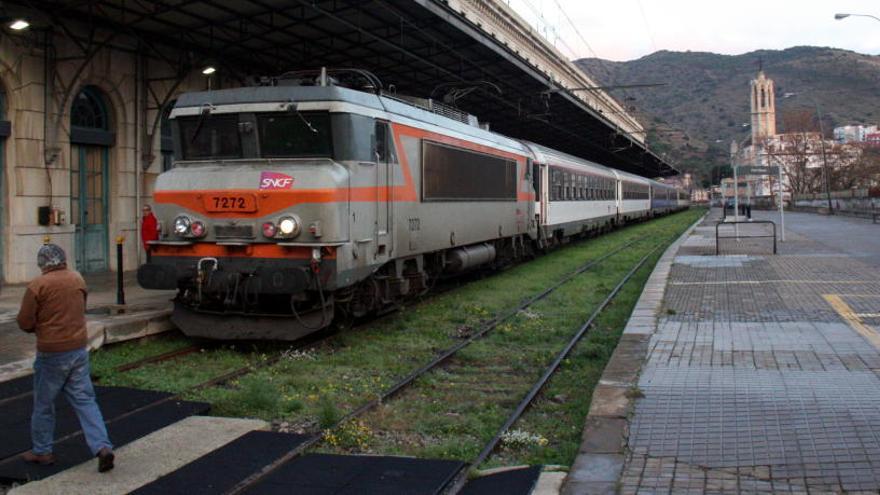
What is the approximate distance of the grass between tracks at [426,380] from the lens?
625 centimetres

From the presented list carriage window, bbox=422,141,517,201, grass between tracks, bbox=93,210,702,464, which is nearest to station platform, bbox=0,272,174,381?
grass between tracks, bbox=93,210,702,464

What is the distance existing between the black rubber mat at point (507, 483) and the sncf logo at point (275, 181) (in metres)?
4.87

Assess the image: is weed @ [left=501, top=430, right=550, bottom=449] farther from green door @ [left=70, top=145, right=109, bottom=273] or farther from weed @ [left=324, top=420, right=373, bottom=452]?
green door @ [left=70, top=145, right=109, bottom=273]

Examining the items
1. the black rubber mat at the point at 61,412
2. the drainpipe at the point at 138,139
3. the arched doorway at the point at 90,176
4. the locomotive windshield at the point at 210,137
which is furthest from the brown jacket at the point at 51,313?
the drainpipe at the point at 138,139

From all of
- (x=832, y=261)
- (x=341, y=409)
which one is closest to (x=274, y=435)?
(x=341, y=409)

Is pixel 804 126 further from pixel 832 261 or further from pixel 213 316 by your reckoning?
pixel 213 316

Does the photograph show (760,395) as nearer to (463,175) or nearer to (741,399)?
(741,399)

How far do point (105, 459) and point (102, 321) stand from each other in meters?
4.70

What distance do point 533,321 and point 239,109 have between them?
5.20 meters

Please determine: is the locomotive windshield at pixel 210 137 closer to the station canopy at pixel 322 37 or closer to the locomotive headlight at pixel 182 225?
the locomotive headlight at pixel 182 225

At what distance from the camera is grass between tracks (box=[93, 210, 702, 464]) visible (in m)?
6.25

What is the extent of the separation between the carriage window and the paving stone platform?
3.90 metres

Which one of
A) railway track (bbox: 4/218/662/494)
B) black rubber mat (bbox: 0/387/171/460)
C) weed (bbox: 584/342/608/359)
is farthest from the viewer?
weed (bbox: 584/342/608/359)

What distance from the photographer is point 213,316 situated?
9.39 meters
